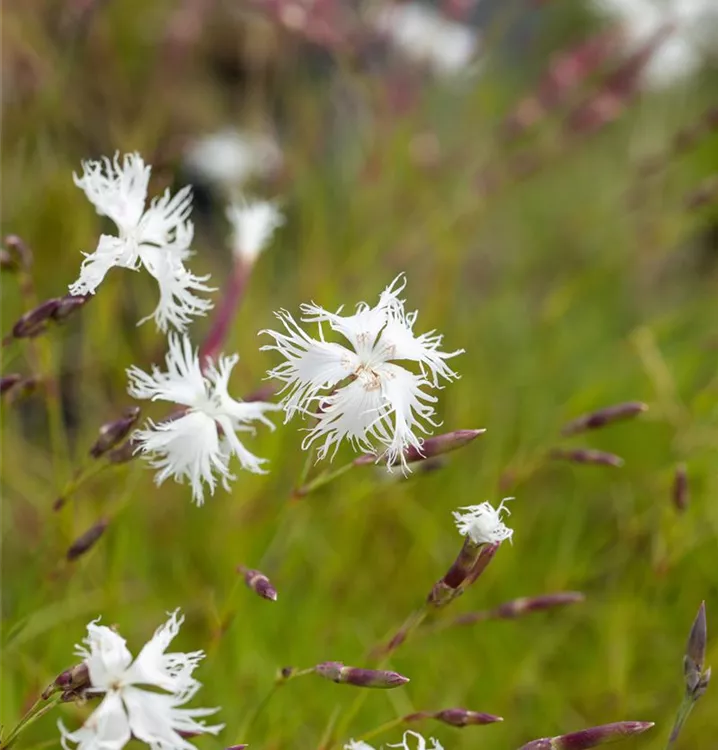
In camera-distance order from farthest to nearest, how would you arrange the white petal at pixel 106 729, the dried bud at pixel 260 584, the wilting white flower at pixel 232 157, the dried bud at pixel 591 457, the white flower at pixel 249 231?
the wilting white flower at pixel 232 157
the white flower at pixel 249 231
the dried bud at pixel 591 457
the dried bud at pixel 260 584
the white petal at pixel 106 729

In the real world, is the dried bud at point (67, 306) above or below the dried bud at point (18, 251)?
below

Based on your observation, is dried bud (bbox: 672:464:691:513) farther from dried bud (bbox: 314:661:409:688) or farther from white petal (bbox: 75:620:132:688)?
white petal (bbox: 75:620:132:688)

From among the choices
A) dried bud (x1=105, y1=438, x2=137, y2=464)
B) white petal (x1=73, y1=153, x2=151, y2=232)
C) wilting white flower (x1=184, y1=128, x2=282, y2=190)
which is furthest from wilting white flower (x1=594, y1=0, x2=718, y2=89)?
dried bud (x1=105, y1=438, x2=137, y2=464)

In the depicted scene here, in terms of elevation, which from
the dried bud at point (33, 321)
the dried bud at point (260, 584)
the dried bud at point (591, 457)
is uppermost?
the dried bud at point (33, 321)

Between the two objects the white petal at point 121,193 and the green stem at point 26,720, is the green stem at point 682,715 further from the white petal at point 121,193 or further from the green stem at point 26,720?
the white petal at point 121,193

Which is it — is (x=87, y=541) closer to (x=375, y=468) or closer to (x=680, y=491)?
(x=375, y=468)

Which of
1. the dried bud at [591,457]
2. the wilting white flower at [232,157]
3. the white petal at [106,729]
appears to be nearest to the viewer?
the white petal at [106,729]

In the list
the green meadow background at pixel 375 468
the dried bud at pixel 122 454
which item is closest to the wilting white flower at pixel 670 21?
the green meadow background at pixel 375 468
